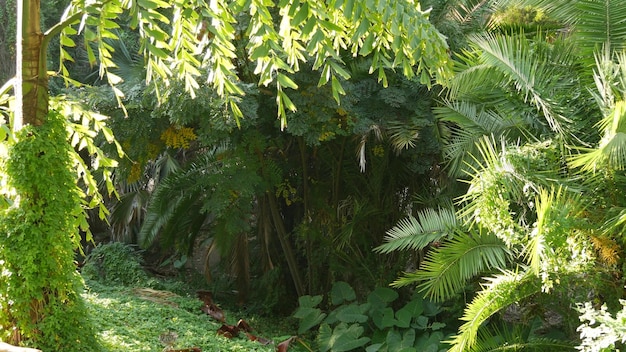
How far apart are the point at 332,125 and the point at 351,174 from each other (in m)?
1.94

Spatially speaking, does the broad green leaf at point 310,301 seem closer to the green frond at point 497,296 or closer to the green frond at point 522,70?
the green frond at point 497,296

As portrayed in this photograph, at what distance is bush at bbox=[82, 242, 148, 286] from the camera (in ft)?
33.3

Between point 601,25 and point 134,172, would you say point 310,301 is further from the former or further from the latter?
point 601,25

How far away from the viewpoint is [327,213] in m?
10.1

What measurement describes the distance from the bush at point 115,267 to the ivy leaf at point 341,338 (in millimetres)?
2671

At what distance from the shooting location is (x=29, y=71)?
494 centimetres

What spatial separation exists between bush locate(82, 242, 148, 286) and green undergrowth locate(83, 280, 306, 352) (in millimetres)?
804

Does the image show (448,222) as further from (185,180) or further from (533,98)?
(185,180)

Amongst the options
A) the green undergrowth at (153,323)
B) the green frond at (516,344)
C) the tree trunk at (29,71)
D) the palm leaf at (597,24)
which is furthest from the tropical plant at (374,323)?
the tree trunk at (29,71)

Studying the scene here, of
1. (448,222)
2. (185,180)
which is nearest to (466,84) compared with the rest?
(448,222)

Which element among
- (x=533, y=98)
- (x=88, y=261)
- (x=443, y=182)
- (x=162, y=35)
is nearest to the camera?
(x=162, y=35)

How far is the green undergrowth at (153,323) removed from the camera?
649 cm

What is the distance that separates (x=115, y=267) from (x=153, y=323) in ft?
11.3

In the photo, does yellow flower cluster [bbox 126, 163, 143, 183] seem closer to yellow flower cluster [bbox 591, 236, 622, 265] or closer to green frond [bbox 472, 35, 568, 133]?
green frond [bbox 472, 35, 568, 133]
